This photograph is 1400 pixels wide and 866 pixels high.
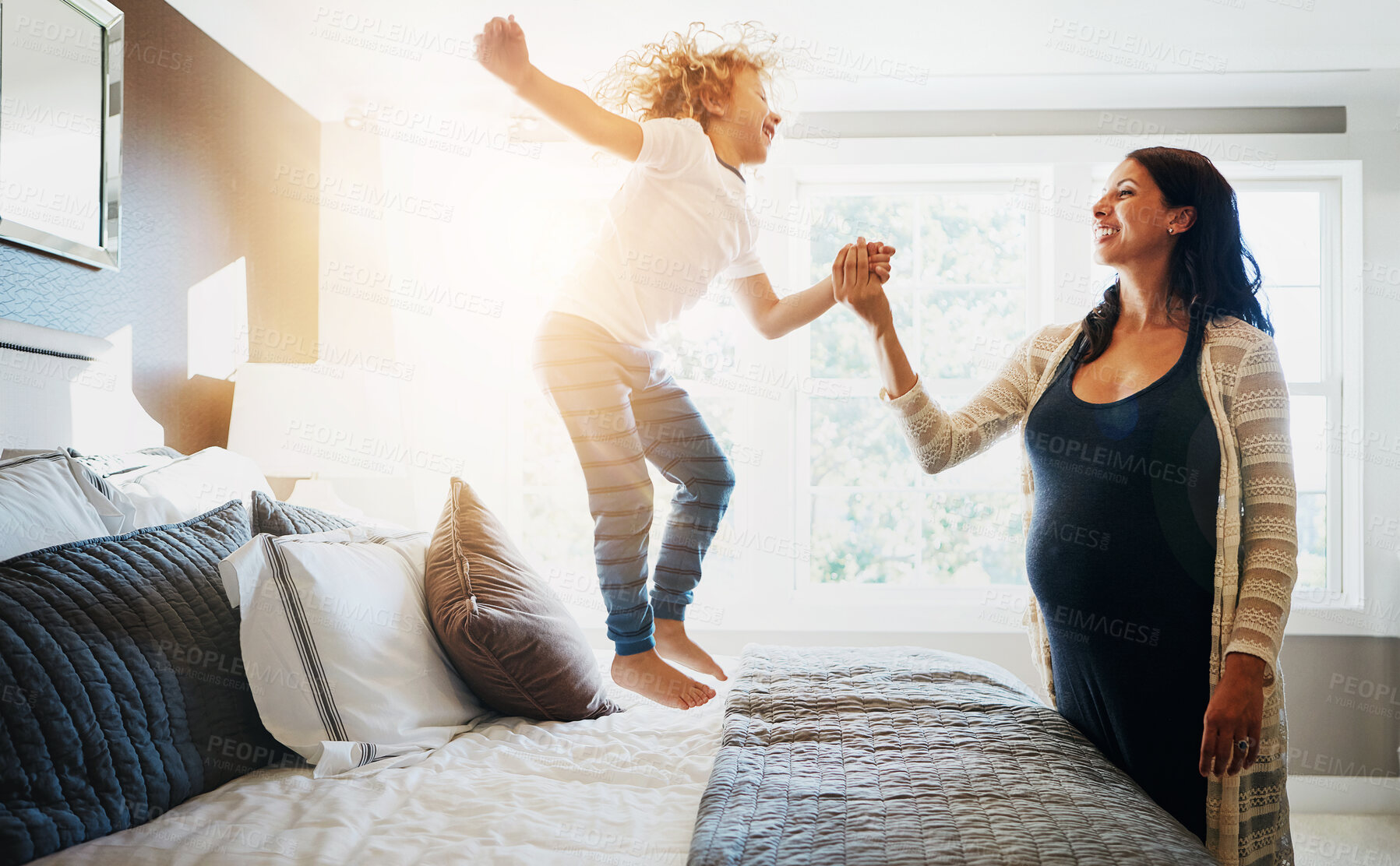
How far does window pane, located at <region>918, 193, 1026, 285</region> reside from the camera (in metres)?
3.80

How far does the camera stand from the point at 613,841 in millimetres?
1221

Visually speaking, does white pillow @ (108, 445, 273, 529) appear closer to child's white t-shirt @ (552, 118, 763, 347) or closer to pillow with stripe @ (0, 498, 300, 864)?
pillow with stripe @ (0, 498, 300, 864)

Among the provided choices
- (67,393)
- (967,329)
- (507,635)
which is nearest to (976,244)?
(967,329)

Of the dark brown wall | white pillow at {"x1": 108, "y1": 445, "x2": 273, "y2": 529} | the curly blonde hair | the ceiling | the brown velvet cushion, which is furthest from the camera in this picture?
the ceiling

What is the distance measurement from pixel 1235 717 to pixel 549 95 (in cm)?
142

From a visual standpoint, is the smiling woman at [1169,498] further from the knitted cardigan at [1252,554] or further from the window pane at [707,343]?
the window pane at [707,343]

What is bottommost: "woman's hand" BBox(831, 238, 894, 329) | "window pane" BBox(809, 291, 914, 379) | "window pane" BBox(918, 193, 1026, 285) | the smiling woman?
the smiling woman

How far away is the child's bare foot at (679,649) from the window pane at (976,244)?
2499 mm

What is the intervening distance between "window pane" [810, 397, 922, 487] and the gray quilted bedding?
1836mm

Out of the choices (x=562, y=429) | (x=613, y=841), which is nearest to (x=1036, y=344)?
(x=613, y=841)

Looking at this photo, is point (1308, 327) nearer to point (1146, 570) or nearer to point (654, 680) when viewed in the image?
point (1146, 570)

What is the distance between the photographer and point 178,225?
272 cm

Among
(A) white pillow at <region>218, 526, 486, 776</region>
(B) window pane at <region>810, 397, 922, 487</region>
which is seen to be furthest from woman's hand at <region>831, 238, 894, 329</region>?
(B) window pane at <region>810, 397, 922, 487</region>

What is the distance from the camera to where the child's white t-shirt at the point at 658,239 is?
4.89 feet
